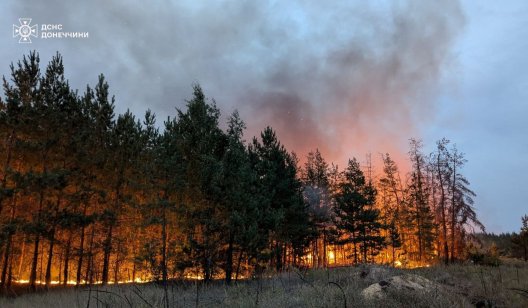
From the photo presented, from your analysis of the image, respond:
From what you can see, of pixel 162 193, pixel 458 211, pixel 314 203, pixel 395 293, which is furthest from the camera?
pixel 314 203

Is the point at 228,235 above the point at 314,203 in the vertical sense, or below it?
below

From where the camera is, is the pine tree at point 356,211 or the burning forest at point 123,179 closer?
the burning forest at point 123,179

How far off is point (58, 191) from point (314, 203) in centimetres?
2961

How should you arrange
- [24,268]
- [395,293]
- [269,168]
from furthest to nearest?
[24,268]
[269,168]
[395,293]

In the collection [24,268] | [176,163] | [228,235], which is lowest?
[24,268]

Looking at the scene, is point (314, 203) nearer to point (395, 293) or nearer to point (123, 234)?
point (123, 234)

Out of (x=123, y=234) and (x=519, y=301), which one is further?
(x=123, y=234)

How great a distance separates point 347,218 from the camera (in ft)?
130

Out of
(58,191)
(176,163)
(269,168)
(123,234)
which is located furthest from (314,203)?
(58,191)

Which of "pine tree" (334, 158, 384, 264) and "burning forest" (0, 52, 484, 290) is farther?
"pine tree" (334, 158, 384, 264)

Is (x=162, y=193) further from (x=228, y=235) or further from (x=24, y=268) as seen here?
Answer: (x=24, y=268)

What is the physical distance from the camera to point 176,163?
78.5ft

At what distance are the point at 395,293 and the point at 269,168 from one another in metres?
24.1

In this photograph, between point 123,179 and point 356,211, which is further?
point 356,211
